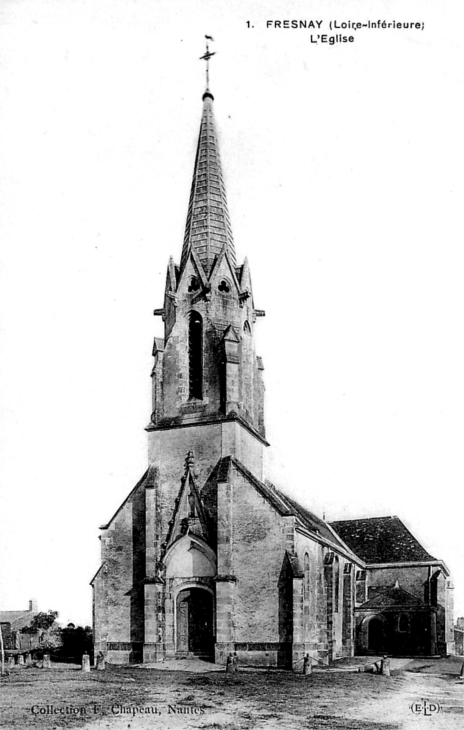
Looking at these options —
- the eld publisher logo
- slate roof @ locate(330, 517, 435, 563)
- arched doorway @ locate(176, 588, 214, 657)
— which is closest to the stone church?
arched doorway @ locate(176, 588, 214, 657)

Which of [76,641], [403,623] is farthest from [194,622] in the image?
[403,623]

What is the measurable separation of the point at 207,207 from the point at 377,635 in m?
28.1

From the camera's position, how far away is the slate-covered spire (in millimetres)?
34781

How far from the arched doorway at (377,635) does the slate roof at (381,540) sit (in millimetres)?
5177

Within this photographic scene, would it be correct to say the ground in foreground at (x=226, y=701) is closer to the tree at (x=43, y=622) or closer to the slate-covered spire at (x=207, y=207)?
the slate-covered spire at (x=207, y=207)

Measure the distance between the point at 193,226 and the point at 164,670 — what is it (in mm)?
20056

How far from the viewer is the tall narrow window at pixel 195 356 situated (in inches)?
1288

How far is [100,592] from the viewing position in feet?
103

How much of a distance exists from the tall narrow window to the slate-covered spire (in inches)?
91.9

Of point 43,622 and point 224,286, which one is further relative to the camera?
point 43,622

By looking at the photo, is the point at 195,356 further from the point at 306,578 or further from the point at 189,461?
the point at 306,578

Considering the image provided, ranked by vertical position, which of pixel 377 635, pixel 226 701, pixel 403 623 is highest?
pixel 226 701

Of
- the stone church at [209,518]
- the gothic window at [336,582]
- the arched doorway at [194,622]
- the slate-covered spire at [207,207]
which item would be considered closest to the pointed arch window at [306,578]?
the stone church at [209,518]

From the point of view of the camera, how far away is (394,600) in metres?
45.0
